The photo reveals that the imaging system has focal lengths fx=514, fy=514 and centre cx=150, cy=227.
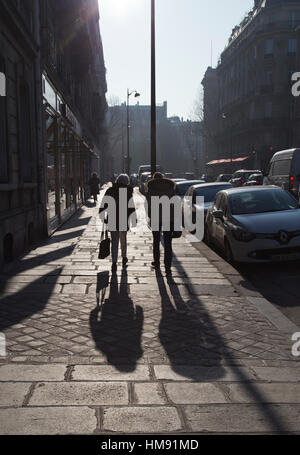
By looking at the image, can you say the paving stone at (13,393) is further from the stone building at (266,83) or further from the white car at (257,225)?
the stone building at (266,83)

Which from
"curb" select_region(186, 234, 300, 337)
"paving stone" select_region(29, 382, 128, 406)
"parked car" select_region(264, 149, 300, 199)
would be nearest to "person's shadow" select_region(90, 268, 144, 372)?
"paving stone" select_region(29, 382, 128, 406)

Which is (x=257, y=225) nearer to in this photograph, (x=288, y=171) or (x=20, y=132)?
(x=20, y=132)

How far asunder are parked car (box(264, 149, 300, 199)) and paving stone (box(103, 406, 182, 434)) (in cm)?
1589

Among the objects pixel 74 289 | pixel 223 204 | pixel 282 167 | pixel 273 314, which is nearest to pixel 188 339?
pixel 273 314

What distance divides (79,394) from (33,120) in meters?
9.49

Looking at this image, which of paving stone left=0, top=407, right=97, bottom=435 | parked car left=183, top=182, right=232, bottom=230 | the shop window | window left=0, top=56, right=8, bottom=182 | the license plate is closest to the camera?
paving stone left=0, top=407, right=97, bottom=435

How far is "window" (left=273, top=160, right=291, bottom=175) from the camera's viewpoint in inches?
750

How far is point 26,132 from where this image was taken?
39.3 feet

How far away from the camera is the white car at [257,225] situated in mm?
8398

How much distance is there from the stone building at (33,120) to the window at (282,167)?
817 cm

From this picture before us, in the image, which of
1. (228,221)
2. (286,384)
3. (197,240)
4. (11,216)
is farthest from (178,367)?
(197,240)

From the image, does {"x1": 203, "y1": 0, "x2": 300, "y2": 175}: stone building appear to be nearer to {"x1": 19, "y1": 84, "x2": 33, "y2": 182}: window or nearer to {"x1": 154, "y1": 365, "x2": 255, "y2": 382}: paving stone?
{"x1": 19, "y1": 84, "x2": 33, "y2": 182}: window

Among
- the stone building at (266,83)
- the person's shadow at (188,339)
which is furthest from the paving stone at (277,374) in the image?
the stone building at (266,83)

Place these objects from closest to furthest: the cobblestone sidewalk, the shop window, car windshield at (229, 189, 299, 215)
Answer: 1. the cobblestone sidewalk
2. the shop window
3. car windshield at (229, 189, 299, 215)
